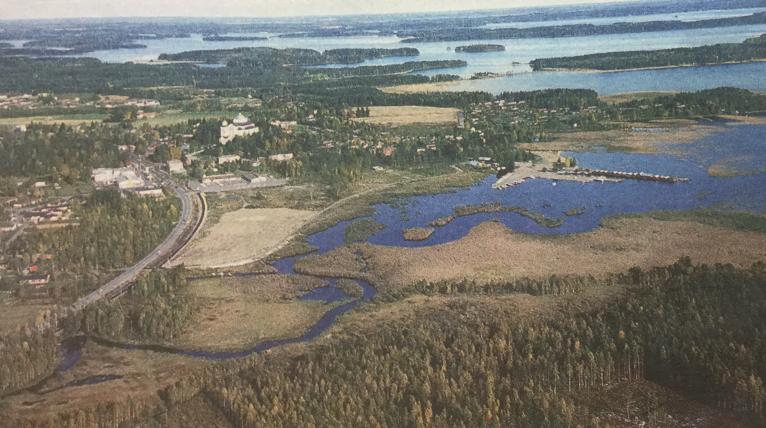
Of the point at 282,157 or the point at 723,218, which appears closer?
the point at 723,218

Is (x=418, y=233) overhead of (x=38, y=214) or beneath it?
beneath

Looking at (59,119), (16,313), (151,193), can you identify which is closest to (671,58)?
(59,119)

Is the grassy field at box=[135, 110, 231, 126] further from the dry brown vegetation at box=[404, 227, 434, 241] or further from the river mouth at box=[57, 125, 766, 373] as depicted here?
the dry brown vegetation at box=[404, 227, 434, 241]

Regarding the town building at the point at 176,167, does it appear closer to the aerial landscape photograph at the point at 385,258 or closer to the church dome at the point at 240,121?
the aerial landscape photograph at the point at 385,258

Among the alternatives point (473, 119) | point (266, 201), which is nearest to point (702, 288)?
point (266, 201)

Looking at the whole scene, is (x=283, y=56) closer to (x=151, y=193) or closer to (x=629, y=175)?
(x=151, y=193)

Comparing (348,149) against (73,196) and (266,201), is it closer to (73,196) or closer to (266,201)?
(266,201)
